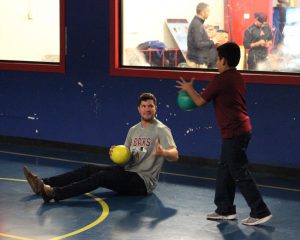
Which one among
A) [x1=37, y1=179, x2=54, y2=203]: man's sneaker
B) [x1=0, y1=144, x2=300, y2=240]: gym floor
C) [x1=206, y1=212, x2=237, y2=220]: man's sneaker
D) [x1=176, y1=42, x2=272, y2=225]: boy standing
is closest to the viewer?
[x1=0, y1=144, x2=300, y2=240]: gym floor

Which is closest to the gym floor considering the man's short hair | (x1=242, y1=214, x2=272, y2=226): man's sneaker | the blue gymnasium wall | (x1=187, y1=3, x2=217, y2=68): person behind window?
(x1=242, y1=214, x2=272, y2=226): man's sneaker

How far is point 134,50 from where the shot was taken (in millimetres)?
9789

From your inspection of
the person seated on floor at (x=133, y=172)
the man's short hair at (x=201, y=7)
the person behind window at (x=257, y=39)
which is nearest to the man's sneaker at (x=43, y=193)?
the person seated on floor at (x=133, y=172)

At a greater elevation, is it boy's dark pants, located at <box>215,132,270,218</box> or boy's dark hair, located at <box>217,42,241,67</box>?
boy's dark hair, located at <box>217,42,241,67</box>

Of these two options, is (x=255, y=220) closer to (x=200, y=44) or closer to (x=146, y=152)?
(x=146, y=152)

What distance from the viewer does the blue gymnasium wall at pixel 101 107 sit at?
28.4ft

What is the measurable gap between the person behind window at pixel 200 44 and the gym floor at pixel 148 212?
58.1 inches

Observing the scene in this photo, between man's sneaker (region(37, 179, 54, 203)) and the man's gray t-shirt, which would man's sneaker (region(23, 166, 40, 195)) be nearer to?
man's sneaker (region(37, 179, 54, 203))

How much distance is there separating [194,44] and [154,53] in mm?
634

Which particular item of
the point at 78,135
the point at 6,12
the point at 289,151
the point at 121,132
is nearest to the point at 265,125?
the point at 289,151

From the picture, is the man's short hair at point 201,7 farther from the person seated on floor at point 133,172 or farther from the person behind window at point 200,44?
the person seated on floor at point 133,172

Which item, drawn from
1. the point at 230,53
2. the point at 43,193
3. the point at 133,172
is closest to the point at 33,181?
the point at 43,193

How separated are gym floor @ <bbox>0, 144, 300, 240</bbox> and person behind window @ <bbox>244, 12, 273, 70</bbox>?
A: 4.85ft

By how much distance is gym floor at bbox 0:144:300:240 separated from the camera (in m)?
6.10
